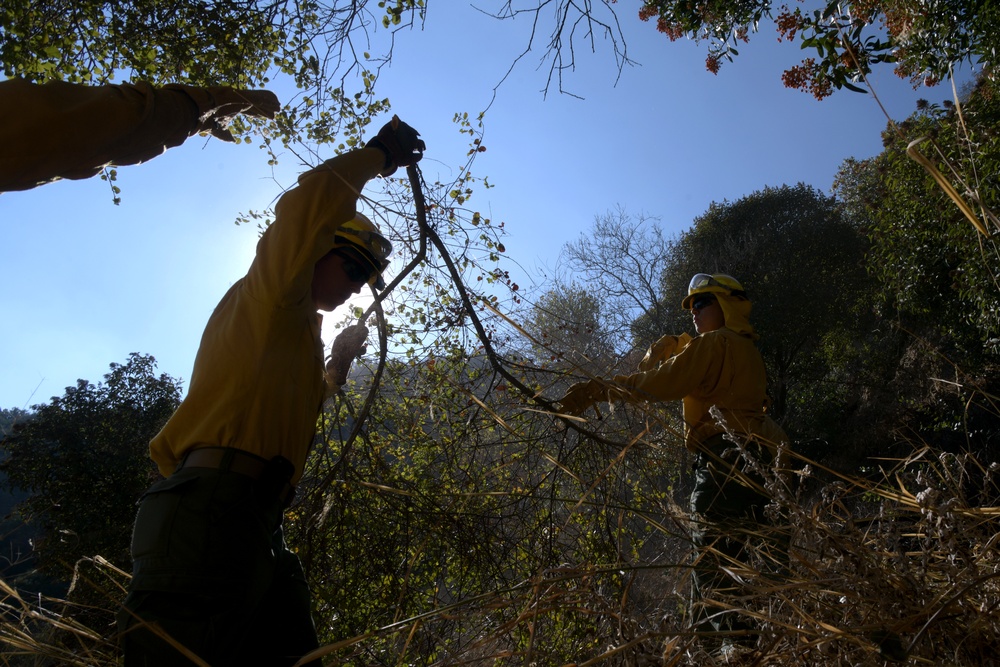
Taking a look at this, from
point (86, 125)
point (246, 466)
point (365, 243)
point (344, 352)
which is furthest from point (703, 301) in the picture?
point (86, 125)

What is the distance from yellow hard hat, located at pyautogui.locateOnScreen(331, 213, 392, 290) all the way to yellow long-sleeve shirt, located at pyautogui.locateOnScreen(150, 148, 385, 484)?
28 cm

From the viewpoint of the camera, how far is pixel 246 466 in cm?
189

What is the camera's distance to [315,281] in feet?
7.71

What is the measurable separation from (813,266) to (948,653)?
53.7 ft

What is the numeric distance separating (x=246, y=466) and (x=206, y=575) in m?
0.30

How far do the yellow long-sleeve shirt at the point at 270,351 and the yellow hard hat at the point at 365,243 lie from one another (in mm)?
284

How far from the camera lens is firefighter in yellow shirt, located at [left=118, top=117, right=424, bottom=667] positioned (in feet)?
5.54

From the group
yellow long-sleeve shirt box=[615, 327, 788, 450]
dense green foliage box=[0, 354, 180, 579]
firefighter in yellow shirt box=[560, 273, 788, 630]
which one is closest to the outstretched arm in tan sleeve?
firefighter in yellow shirt box=[560, 273, 788, 630]

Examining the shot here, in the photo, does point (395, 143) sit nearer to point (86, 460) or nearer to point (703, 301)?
point (703, 301)

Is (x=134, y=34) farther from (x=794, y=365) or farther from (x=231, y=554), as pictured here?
(x=794, y=365)

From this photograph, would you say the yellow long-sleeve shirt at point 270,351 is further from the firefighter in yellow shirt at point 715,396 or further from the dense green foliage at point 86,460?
the dense green foliage at point 86,460

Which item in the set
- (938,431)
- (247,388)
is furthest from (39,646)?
(938,431)

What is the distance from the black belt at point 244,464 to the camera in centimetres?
186

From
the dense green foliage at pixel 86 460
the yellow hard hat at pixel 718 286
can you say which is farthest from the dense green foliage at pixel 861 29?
the dense green foliage at pixel 86 460
